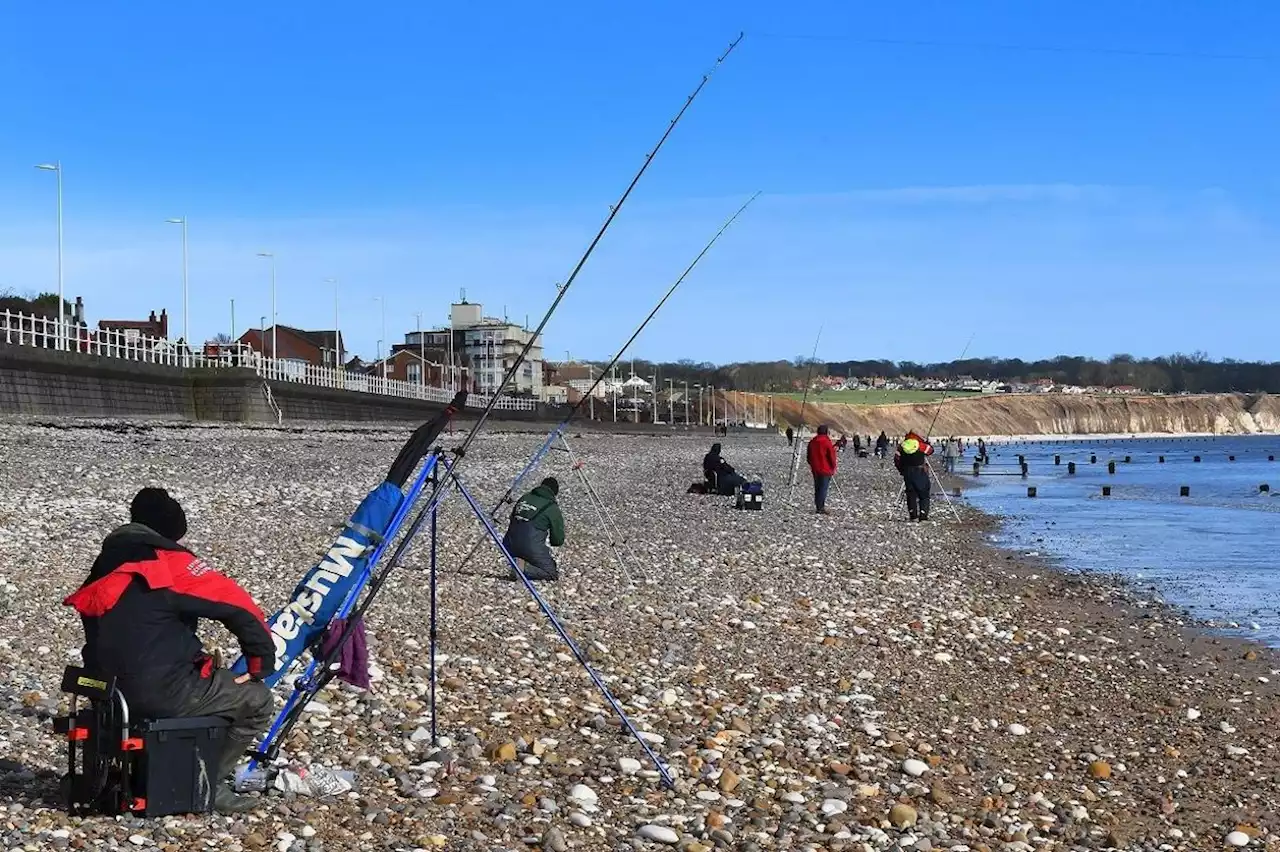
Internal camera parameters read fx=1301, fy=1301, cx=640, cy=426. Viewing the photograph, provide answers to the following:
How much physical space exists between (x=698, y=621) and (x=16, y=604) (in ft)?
19.3

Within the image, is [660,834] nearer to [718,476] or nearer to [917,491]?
[917,491]

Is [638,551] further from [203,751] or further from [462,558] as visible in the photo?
[203,751]

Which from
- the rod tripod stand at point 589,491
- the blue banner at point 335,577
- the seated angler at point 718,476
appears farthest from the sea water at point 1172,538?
the blue banner at point 335,577

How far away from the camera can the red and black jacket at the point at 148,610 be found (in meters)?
5.34

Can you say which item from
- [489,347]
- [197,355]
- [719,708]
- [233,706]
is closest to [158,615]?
[233,706]

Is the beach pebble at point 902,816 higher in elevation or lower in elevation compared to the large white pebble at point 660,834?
lower

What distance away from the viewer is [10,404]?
27016 mm

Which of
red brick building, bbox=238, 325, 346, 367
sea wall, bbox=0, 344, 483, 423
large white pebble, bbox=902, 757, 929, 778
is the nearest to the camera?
large white pebble, bbox=902, 757, 929, 778

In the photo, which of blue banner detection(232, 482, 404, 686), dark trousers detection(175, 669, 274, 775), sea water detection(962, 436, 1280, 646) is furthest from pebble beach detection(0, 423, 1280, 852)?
sea water detection(962, 436, 1280, 646)

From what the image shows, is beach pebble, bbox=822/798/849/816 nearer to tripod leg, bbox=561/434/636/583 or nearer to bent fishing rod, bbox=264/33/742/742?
bent fishing rod, bbox=264/33/742/742

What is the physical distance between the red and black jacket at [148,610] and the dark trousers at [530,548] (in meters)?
8.23

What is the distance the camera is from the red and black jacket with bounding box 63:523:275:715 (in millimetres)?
5340

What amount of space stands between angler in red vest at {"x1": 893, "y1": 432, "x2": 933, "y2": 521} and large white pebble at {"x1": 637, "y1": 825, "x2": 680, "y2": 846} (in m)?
19.0

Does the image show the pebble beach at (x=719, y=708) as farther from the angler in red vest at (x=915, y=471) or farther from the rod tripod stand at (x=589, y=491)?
the angler in red vest at (x=915, y=471)
